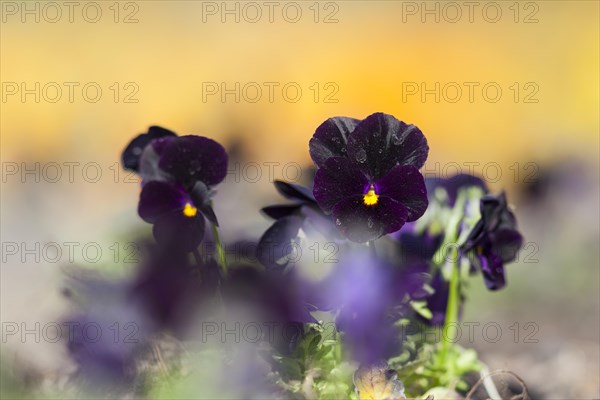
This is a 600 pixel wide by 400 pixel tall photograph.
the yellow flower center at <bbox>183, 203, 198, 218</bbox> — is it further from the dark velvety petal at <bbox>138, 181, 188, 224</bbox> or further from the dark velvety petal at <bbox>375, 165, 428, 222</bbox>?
the dark velvety petal at <bbox>375, 165, 428, 222</bbox>

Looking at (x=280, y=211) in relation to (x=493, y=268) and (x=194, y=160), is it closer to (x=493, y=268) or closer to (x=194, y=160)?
(x=194, y=160)

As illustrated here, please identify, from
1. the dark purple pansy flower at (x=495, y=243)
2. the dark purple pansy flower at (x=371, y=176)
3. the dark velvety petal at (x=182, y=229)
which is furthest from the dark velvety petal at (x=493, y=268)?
the dark velvety petal at (x=182, y=229)

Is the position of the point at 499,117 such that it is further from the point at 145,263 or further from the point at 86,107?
the point at 145,263

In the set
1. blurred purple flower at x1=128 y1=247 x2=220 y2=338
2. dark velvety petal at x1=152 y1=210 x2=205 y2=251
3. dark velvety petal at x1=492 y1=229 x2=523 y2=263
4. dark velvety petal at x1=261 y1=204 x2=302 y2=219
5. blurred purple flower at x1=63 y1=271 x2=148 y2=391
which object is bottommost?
blurred purple flower at x1=63 y1=271 x2=148 y2=391

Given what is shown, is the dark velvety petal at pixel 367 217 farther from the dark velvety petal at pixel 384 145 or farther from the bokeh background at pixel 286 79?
the bokeh background at pixel 286 79

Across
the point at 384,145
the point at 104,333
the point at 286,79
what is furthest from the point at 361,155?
the point at 286,79

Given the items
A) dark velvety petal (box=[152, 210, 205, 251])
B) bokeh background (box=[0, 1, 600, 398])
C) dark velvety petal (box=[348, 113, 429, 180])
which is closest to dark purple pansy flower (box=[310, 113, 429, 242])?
dark velvety petal (box=[348, 113, 429, 180])

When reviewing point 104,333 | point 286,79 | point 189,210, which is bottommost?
point 104,333
